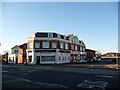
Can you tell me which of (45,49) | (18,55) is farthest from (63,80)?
(18,55)

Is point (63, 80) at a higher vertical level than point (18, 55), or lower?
lower

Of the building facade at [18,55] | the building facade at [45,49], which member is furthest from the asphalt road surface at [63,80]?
the building facade at [18,55]

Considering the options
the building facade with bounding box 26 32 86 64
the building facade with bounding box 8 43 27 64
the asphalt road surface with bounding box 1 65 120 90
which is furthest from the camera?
the building facade with bounding box 8 43 27 64

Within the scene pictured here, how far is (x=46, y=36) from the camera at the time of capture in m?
43.6

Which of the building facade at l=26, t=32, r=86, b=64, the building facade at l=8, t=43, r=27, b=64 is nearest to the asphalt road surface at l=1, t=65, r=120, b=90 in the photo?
the building facade at l=26, t=32, r=86, b=64

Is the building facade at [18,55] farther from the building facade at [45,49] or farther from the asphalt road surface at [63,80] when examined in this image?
the asphalt road surface at [63,80]

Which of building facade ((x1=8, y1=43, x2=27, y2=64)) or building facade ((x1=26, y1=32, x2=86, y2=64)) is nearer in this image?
building facade ((x1=26, y1=32, x2=86, y2=64))

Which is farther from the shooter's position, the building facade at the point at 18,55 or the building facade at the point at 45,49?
the building facade at the point at 18,55

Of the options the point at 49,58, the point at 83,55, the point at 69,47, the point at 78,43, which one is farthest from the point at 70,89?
the point at 83,55

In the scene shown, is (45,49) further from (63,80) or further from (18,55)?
(63,80)

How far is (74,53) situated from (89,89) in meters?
44.8

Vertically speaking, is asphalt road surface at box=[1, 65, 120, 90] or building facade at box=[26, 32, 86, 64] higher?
building facade at box=[26, 32, 86, 64]

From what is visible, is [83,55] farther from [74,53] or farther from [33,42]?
[33,42]

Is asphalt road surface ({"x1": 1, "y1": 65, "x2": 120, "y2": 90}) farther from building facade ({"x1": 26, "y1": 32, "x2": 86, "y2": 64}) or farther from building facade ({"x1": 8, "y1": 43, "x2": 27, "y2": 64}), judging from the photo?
building facade ({"x1": 8, "y1": 43, "x2": 27, "y2": 64})
